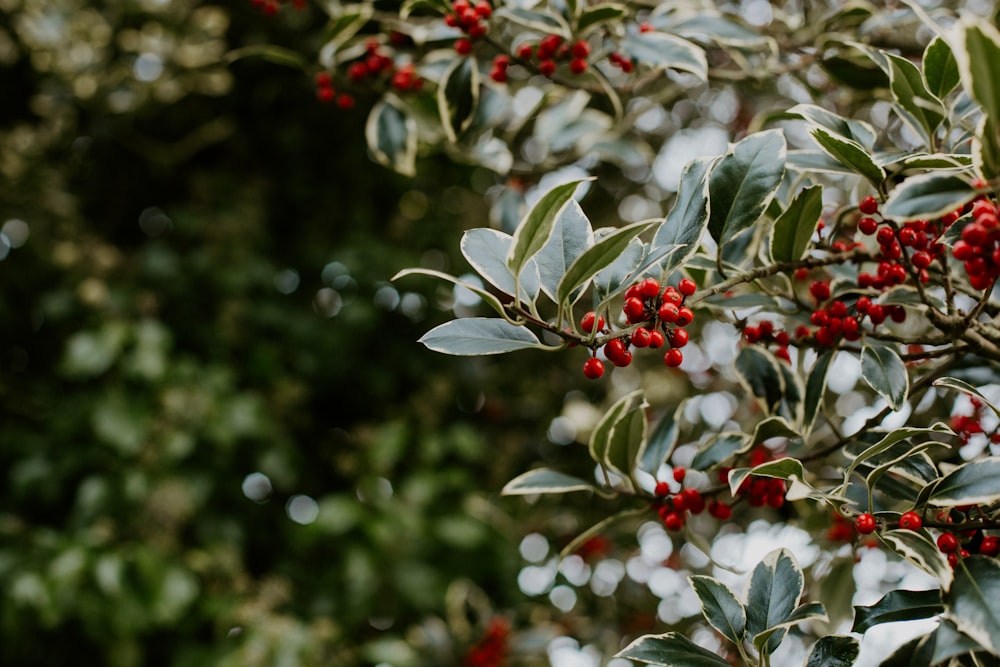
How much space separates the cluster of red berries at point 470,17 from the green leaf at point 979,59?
639 mm

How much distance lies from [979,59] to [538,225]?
0.31 metres

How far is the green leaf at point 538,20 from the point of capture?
3.21ft

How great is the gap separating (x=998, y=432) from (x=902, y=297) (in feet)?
0.80

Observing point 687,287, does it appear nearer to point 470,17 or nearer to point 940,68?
point 940,68

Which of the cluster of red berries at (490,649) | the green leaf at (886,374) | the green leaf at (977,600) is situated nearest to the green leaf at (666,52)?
the green leaf at (886,374)

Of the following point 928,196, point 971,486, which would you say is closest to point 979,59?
point 928,196

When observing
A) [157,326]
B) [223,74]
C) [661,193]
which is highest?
[223,74]

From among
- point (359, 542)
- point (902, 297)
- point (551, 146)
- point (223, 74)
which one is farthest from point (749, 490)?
point (223, 74)

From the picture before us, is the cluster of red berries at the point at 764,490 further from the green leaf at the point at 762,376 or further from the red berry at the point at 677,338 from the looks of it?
the red berry at the point at 677,338

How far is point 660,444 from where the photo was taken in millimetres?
1009

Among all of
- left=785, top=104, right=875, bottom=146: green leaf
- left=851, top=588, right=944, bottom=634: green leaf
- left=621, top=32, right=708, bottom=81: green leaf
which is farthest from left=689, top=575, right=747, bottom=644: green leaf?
left=621, top=32, right=708, bottom=81: green leaf

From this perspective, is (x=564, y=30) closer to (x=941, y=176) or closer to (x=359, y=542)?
(x=941, y=176)

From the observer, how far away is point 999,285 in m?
0.91

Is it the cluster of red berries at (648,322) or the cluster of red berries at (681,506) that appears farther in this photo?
the cluster of red berries at (681,506)
